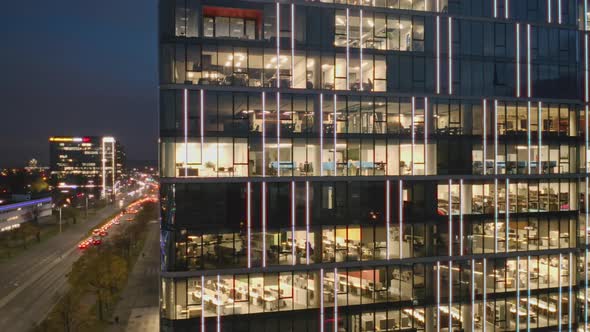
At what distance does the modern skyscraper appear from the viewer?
28406mm

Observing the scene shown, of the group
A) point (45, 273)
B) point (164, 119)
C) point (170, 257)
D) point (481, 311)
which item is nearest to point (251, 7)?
point (164, 119)

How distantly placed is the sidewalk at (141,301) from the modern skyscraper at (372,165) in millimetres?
16145

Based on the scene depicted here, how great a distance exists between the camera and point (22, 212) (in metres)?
101

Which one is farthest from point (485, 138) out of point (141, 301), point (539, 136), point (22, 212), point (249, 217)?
point (22, 212)

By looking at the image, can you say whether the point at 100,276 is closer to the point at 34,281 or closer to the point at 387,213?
the point at 34,281

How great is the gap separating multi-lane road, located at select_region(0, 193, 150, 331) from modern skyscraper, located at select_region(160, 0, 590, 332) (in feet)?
80.8

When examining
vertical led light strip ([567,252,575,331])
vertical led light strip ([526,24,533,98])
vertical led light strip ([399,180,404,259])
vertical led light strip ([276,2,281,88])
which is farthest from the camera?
vertical led light strip ([567,252,575,331])

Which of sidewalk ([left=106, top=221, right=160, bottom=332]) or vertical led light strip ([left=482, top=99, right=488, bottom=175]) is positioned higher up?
vertical led light strip ([left=482, top=99, right=488, bottom=175])

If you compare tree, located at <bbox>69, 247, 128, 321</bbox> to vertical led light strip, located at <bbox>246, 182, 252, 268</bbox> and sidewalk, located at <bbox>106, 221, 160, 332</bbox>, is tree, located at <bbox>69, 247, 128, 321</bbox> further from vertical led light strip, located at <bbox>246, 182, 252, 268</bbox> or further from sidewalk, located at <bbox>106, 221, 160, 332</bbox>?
vertical led light strip, located at <bbox>246, 182, 252, 268</bbox>

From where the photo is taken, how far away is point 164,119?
2786 centimetres

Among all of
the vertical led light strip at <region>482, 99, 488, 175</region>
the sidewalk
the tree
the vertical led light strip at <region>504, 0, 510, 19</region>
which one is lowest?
the sidewalk

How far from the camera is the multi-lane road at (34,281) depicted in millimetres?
44281

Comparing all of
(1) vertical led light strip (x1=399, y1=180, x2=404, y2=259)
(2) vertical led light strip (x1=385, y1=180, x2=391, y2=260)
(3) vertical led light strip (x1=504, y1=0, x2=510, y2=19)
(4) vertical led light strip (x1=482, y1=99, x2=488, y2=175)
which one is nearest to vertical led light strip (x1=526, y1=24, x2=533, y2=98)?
(3) vertical led light strip (x1=504, y1=0, x2=510, y2=19)

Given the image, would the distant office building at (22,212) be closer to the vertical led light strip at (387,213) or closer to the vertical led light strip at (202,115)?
the vertical led light strip at (202,115)
